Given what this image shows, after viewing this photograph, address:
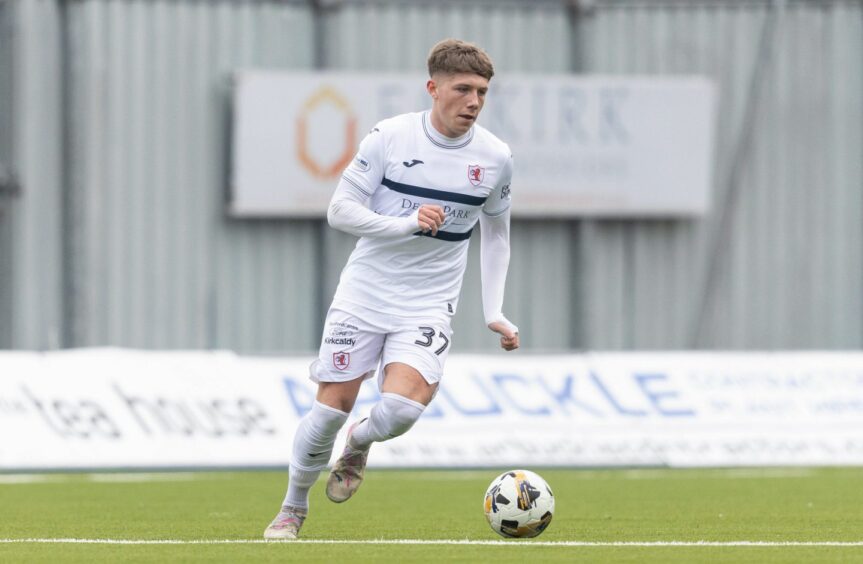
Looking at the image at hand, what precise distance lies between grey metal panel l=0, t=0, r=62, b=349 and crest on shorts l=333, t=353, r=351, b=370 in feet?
43.0

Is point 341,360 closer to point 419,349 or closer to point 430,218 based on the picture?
point 419,349

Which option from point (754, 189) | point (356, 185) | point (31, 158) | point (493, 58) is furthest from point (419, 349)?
point (754, 189)

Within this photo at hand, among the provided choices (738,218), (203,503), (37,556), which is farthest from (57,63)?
(37,556)

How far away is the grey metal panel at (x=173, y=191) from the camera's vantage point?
19.9 m

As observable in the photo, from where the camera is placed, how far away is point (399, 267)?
24.2 ft

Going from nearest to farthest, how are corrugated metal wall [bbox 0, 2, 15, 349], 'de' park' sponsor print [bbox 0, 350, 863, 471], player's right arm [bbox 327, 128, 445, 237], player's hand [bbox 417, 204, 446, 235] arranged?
1. player's hand [bbox 417, 204, 446, 235]
2. player's right arm [bbox 327, 128, 445, 237]
3. 'de' park' sponsor print [bbox 0, 350, 863, 471]
4. corrugated metal wall [bbox 0, 2, 15, 349]

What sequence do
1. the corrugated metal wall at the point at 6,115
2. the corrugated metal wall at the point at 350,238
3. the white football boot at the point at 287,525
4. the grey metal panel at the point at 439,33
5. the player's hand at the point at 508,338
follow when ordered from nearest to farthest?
the white football boot at the point at 287,525 → the player's hand at the point at 508,338 → the corrugated metal wall at the point at 6,115 → the corrugated metal wall at the point at 350,238 → the grey metal panel at the point at 439,33

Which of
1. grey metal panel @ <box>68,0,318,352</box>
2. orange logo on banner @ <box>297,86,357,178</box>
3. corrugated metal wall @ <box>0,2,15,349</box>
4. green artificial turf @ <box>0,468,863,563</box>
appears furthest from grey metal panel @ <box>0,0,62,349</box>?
green artificial turf @ <box>0,468,863,563</box>

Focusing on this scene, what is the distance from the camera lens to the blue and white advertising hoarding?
19.9m

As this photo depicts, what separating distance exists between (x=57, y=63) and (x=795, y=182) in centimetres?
934

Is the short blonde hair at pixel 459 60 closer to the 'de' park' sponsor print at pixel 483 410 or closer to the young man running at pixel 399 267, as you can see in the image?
the young man running at pixel 399 267

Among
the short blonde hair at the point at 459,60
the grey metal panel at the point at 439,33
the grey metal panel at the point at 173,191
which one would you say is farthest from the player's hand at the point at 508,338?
the grey metal panel at the point at 439,33

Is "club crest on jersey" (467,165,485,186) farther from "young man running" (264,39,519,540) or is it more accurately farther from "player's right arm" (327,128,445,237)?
"player's right arm" (327,128,445,237)

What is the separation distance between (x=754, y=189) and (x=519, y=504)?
1458 centimetres
